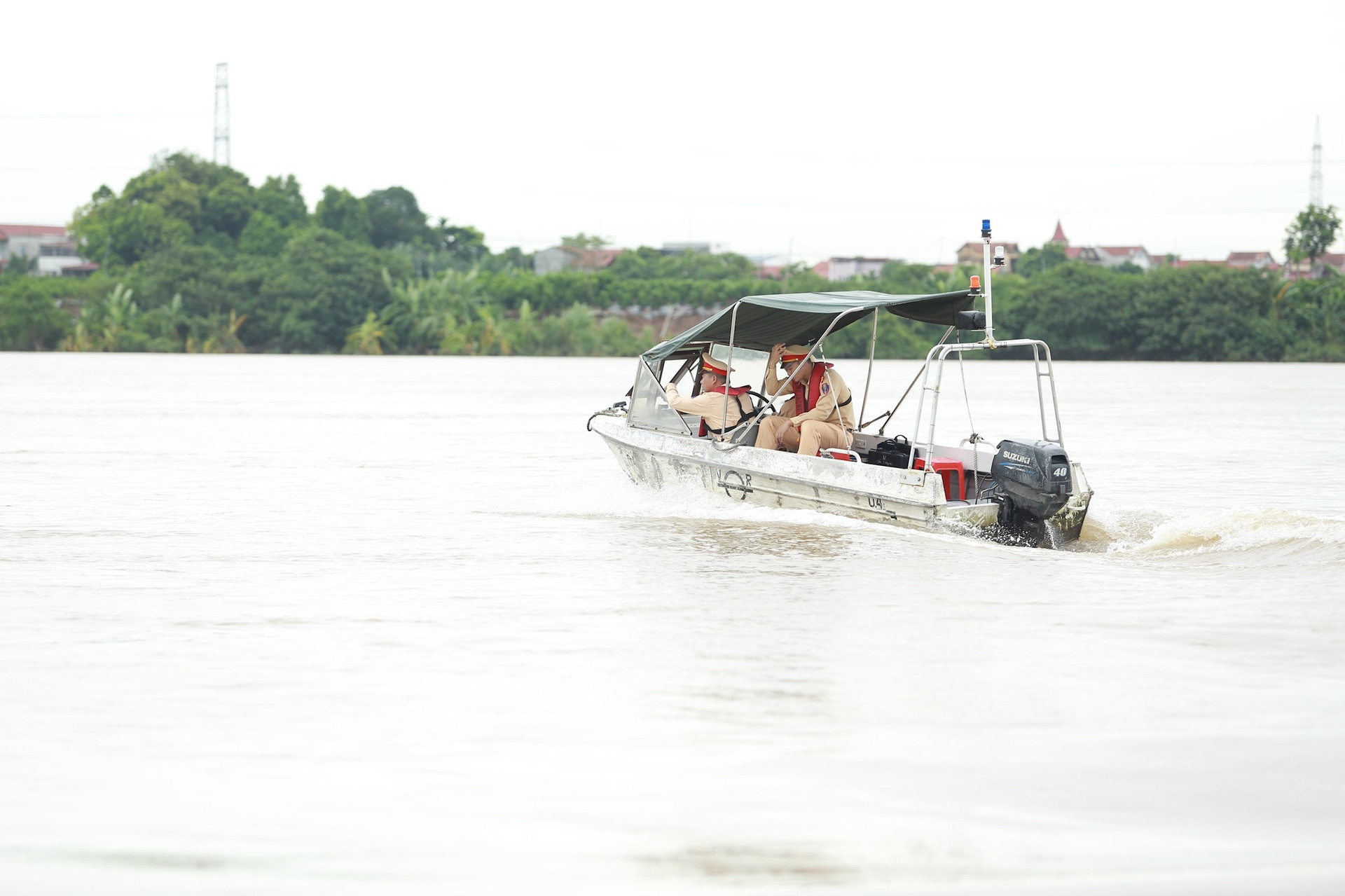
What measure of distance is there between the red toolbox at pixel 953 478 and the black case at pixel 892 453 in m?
0.75

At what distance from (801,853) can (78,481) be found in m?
13.1

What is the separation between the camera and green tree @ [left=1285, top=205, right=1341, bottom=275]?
230 ft

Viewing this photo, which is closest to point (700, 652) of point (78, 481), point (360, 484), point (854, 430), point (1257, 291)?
point (854, 430)

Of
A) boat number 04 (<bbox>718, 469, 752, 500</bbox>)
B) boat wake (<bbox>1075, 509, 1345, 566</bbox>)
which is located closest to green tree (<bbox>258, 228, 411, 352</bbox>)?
boat number 04 (<bbox>718, 469, 752, 500</bbox>)

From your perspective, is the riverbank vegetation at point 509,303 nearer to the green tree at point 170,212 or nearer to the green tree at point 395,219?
the green tree at point 170,212

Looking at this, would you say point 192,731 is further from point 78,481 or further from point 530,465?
point 530,465

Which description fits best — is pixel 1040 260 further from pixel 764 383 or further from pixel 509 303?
pixel 764 383

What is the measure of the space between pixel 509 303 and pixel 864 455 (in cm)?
6915

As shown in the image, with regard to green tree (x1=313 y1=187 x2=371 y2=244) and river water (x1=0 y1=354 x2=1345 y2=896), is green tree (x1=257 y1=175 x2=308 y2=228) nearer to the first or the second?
green tree (x1=313 y1=187 x2=371 y2=244)

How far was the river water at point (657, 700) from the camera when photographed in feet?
14.0

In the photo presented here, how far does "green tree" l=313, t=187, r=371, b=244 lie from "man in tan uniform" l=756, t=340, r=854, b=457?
3276 inches

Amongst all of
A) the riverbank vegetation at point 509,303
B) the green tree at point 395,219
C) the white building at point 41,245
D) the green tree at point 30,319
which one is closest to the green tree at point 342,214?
the green tree at point 395,219

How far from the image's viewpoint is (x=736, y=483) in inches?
457

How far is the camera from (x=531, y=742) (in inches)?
212
